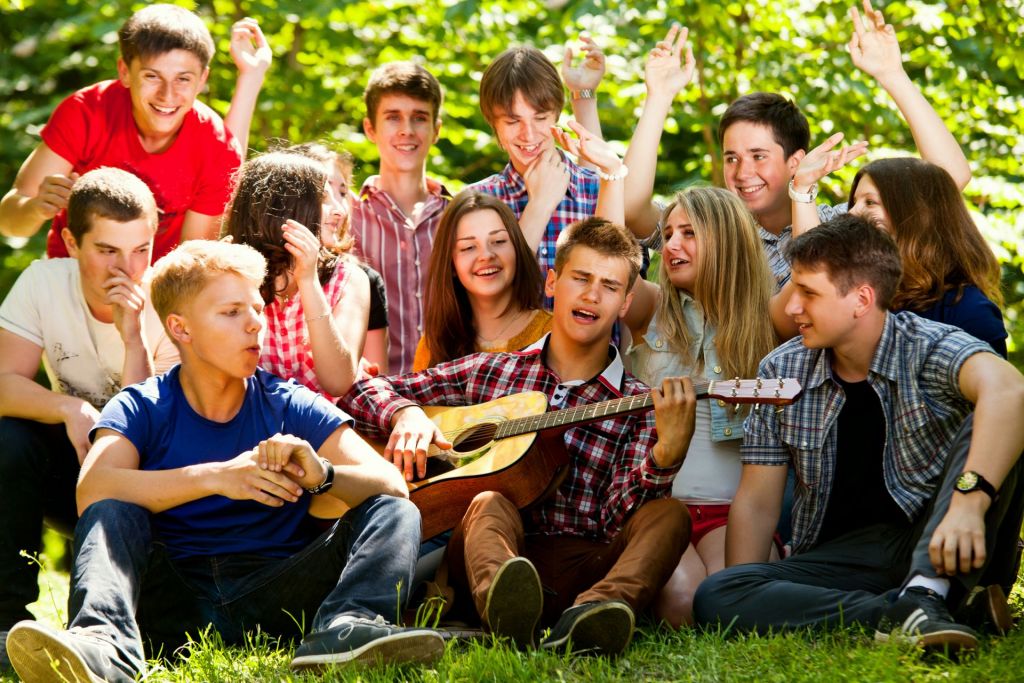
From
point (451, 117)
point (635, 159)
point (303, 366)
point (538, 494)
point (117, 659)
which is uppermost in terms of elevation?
point (451, 117)

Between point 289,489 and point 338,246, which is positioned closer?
point 289,489

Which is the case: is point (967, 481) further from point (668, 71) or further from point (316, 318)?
point (668, 71)

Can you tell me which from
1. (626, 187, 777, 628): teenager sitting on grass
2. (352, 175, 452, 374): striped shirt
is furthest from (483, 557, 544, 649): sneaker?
(352, 175, 452, 374): striped shirt

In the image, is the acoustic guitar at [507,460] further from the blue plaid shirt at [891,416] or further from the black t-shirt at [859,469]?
the black t-shirt at [859,469]

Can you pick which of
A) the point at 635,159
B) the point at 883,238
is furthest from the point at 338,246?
the point at 883,238

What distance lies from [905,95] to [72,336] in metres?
3.31

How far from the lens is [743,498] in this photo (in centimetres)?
389

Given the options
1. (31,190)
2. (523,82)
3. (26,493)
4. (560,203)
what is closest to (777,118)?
(560,203)

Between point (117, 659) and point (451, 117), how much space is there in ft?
18.9

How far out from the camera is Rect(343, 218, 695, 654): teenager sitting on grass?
333 cm

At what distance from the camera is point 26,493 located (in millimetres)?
3934

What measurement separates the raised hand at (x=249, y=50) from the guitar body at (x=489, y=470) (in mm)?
2308

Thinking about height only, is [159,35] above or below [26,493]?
above

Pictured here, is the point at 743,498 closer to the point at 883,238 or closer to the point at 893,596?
the point at 893,596
